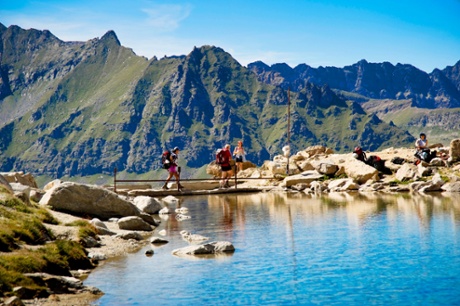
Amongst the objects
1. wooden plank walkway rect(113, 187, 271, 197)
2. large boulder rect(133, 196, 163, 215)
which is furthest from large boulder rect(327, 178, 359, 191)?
large boulder rect(133, 196, 163, 215)

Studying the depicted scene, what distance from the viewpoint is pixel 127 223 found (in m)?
33.6

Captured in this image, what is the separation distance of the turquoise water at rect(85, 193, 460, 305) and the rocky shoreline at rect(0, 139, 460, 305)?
1422 millimetres

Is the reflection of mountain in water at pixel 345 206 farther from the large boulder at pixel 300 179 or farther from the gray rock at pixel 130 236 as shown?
the gray rock at pixel 130 236

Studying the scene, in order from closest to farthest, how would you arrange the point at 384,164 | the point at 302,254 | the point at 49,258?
1. the point at 49,258
2. the point at 302,254
3. the point at 384,164

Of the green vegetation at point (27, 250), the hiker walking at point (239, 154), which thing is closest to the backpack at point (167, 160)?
the hiker walking at point (239, 154)

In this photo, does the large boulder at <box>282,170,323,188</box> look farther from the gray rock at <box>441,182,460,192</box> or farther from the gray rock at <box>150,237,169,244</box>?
the gray rock at <box>150,237,169,244</box>

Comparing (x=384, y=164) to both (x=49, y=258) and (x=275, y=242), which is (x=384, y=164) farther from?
(x=49, y=258)

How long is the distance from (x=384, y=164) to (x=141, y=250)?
35413mm

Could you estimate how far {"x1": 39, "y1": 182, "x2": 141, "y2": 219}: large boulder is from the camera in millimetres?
35031

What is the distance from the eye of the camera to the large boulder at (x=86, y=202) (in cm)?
3503

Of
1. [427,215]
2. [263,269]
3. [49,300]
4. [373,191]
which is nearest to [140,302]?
[49,300]

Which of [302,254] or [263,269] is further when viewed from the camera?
[302,254]

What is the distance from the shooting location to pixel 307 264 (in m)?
23.1

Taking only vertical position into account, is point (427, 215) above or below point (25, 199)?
below
